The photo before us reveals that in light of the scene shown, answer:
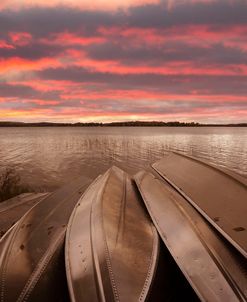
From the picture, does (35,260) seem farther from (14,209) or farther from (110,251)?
(14,209)

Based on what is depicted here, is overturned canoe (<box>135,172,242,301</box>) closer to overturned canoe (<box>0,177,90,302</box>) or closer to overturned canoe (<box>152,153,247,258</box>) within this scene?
overturned canoe (<box>152,153,247,258</box>)

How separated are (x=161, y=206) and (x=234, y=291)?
2.25 m

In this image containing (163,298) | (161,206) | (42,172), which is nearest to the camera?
(163,298)

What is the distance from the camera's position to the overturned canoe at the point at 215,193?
3965 millimetres

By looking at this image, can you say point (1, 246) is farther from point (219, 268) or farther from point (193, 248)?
point (219, 268)

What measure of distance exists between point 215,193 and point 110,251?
2703 millimetres

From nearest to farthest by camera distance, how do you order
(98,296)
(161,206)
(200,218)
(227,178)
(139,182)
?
(98,296)
(200,218)
(161,206)
(227,178)
(139,182)

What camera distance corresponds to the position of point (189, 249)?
3.64 m

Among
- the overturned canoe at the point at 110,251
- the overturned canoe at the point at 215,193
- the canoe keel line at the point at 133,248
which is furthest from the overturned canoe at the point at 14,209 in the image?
the overturned canoe at the point at 215,193

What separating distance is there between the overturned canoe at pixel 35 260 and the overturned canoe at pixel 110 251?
0.23 metres

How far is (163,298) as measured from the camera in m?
3.21

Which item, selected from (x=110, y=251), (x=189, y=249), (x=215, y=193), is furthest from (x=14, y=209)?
(x=189, y=249)

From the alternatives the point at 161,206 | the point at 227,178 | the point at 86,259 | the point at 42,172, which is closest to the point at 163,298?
the point at 86,259

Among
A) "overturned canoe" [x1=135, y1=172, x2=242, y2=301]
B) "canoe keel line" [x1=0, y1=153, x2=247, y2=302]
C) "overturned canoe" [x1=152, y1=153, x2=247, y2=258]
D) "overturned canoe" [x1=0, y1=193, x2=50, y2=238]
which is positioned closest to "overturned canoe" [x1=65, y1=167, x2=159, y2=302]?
"canoe keel line" [x1=0, y1=153, x2=247, y2=302]
